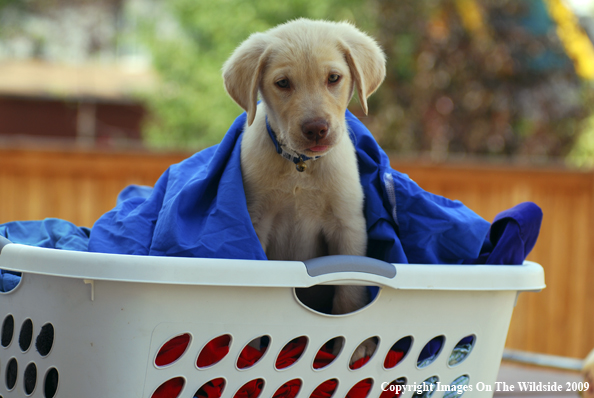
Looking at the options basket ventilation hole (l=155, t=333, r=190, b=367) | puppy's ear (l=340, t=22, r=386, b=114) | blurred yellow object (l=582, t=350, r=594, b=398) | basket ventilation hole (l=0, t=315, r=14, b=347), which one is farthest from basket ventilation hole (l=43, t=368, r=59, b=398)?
blurred yellow object (l=582, t=350, r=594, b=398)

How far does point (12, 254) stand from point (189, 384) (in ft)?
1.57

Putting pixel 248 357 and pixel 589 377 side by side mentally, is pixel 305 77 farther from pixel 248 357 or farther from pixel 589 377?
pixel 589 377

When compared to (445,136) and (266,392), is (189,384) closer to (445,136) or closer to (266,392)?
(266,392)

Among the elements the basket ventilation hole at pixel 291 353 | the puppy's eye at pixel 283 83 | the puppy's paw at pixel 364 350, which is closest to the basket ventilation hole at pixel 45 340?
the basket ventilation hole at pixel 291 353

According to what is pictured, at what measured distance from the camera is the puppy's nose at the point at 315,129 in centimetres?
175

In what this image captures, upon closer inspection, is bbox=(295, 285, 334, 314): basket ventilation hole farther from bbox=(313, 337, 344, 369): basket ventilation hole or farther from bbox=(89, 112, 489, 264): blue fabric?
bbox=(313, 337, 344, 369): basket ventilation hole

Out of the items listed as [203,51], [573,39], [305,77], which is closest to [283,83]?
[305,77]

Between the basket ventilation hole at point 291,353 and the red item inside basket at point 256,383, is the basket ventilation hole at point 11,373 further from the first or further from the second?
the basket ventilation hole at point 291,353

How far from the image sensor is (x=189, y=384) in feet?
3.96

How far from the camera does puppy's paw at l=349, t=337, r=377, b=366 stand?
156 centimetres

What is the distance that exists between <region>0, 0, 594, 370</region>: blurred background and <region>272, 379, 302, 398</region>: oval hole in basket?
3171mm

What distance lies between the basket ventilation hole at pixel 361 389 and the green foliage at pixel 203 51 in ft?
26.6

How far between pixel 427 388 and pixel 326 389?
24 cm

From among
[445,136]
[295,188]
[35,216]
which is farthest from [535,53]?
[295,188]
